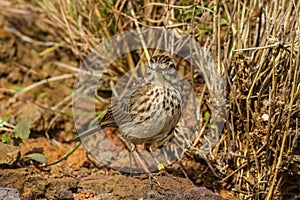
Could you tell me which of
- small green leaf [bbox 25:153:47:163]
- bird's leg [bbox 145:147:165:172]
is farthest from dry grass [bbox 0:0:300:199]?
small green leaf [bbox 25:153:47:163]

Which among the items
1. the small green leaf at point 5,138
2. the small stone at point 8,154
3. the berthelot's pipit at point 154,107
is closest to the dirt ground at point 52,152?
the small stone at point 8,154

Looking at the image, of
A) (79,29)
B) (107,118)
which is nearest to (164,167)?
(107,118)

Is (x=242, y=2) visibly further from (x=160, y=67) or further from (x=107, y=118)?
(x=107, y=118)

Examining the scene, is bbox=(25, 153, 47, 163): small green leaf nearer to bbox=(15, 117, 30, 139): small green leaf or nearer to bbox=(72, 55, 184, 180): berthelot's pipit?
bbox=(15, 117, 30, 139): small green leaf

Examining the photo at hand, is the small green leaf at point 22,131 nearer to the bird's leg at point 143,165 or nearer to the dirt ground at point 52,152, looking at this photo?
the dirt ground at point 52,152

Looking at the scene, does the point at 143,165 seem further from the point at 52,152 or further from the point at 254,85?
the point at 254,85

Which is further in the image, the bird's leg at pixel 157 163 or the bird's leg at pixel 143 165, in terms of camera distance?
the bird's leg at pixel 157 163
